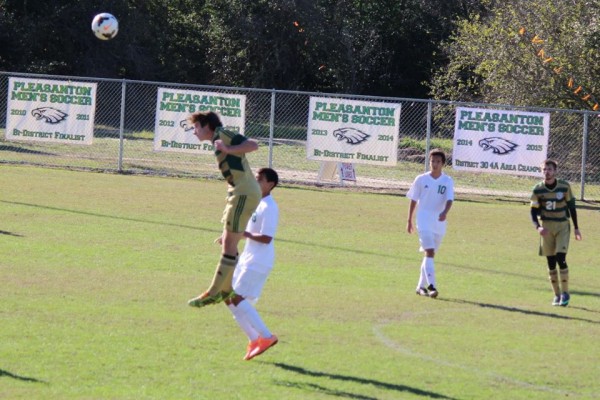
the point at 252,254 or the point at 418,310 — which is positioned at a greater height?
the point at 252,254

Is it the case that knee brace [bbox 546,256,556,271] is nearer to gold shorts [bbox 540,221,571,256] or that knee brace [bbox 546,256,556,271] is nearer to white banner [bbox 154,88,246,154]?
gold shorts [bbox 540,221,571,256]

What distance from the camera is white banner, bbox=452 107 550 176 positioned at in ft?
80.0

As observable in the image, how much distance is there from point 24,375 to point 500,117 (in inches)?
730

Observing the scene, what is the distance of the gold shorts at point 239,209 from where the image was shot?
8.52 m

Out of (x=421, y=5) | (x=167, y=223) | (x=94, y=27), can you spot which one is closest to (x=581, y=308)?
(x=167, y=223)

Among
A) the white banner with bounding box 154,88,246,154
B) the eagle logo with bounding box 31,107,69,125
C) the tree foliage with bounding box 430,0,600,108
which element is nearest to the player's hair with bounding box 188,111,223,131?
the white banner with bounding box 154,88,246,154

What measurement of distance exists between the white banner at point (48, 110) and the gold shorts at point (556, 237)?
1674 cm

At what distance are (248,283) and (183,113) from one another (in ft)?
57.7

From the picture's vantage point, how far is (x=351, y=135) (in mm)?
25266

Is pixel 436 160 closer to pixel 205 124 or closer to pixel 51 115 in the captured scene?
pixel 205 124

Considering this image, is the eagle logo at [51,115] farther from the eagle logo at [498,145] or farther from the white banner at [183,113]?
the eagle logo at [498,145]

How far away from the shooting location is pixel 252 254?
8.79 m

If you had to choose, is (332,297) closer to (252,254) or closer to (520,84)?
(252,254)

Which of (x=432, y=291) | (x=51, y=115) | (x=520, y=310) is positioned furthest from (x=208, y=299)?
(x=51, y=115)
